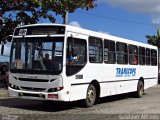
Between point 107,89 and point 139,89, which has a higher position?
point 107,89

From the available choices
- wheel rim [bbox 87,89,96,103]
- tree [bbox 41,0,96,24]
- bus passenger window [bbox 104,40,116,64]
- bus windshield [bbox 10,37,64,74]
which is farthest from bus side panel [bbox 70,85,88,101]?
tree [bbox 41,0,96,24]

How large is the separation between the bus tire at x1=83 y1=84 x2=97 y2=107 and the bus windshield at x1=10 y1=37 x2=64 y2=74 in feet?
6.79

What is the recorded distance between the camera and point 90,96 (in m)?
15.5

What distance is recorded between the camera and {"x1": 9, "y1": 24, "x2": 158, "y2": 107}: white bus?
1375 centimetres

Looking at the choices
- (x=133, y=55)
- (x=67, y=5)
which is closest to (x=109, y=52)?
(x=133, y=55)

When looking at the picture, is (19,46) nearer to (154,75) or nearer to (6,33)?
(6,33)

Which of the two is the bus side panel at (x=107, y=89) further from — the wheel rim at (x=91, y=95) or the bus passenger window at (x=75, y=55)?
the bus passenger window at (x=75, y=55)

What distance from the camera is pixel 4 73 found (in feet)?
86.4

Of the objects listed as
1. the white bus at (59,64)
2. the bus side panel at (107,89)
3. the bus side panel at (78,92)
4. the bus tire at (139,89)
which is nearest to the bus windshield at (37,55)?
the white bus at (59,64)

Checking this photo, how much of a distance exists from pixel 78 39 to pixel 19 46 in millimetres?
2083

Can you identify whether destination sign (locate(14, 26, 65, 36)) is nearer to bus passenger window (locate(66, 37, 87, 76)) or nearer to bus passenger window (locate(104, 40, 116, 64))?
bus passenger window (locate(66, 37, 87, 76))

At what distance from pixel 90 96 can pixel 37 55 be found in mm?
2682

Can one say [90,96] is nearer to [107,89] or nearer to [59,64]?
[107,89]

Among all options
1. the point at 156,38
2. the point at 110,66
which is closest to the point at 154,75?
the point at 110,66
